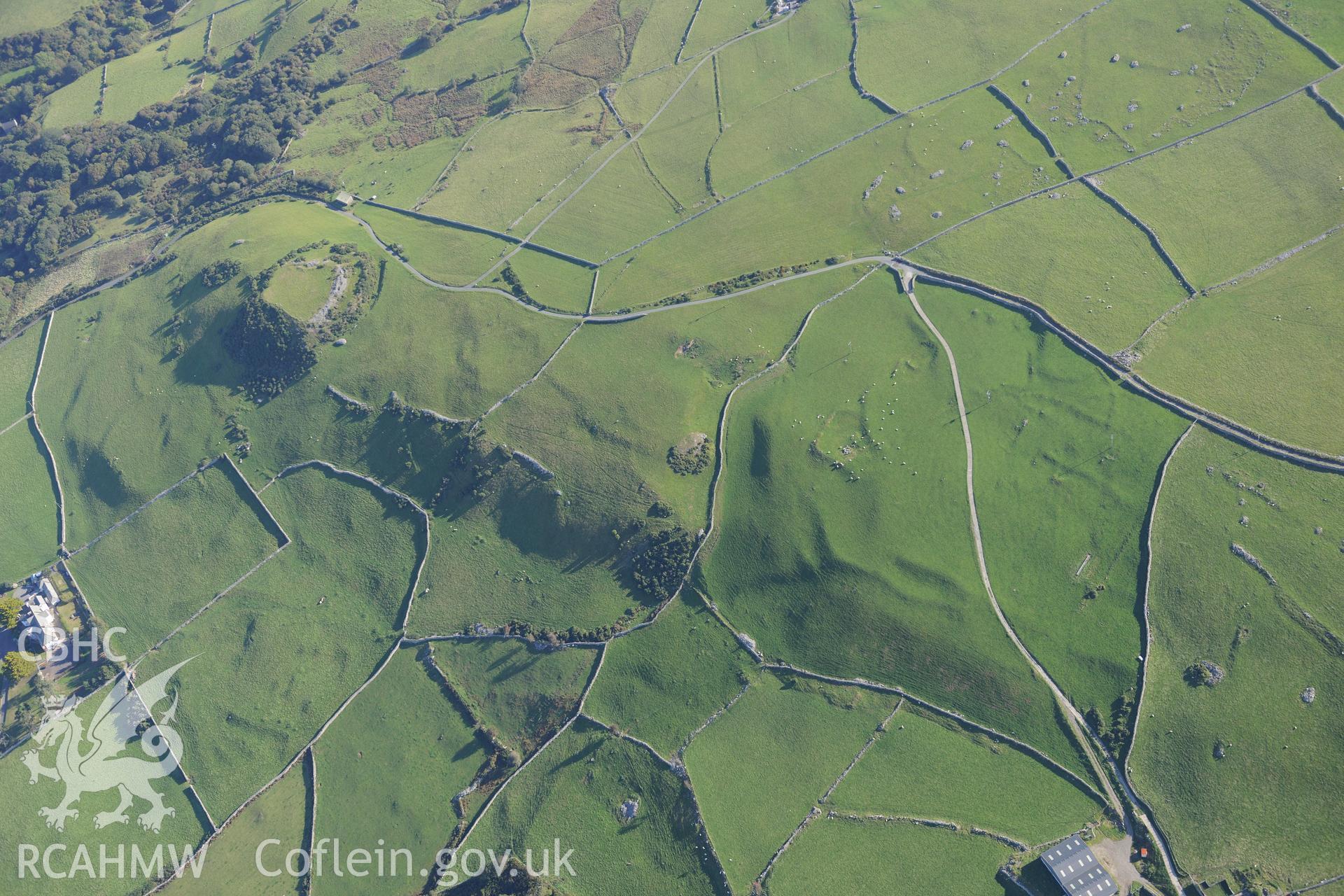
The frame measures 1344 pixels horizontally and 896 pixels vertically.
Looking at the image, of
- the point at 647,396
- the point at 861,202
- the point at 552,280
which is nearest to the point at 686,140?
the point at 861,202

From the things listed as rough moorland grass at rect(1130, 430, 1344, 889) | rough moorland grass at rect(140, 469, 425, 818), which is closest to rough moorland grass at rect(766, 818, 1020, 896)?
rough moorland grass at rect(1130, 430, 1344, 889)

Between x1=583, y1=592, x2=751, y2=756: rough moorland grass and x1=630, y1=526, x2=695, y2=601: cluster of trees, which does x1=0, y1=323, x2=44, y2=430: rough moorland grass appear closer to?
x1=630, y1=526, x2=695, y2=601: cluster of trees

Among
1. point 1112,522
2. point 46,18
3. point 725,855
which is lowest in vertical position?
point 725,855

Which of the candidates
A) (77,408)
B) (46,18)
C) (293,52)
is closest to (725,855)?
(77,408)

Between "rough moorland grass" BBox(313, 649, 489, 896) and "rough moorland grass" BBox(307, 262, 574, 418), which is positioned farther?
"rough moorland grass" BBox(307, 262, 574, 418)

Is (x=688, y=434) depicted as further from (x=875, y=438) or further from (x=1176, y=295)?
(x=1176, y=295)

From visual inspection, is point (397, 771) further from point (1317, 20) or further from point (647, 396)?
point (1317, 20)
